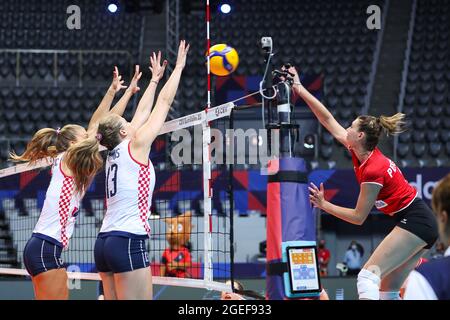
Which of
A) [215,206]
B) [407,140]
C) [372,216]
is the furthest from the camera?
[407,140]

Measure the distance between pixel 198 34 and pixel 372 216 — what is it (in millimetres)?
7205

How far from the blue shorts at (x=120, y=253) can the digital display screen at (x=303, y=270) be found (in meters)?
0.90

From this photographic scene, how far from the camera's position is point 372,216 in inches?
595

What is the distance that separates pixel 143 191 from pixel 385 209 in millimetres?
1941

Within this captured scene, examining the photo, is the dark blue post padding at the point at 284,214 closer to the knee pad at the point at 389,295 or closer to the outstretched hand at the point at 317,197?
the outstretched hand at the point at 317,197

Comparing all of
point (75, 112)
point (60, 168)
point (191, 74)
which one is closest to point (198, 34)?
point (191, 74)

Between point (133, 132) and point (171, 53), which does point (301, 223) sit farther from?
point (171, 53)

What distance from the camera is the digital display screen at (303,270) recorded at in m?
4.62

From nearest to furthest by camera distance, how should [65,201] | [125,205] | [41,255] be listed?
[125,205]
[41,255]
[65,201]

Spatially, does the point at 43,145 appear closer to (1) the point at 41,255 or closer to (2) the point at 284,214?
(1) the point at 41,255

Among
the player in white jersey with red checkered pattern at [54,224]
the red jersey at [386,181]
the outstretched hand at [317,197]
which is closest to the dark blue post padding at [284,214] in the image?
the outstretched hand at [317,197]

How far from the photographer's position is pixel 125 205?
15.1 ft
